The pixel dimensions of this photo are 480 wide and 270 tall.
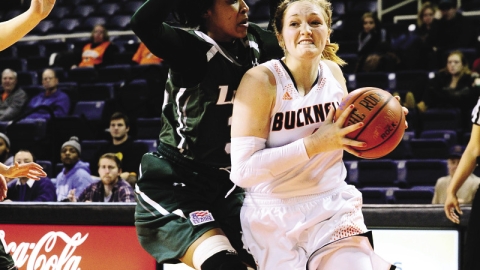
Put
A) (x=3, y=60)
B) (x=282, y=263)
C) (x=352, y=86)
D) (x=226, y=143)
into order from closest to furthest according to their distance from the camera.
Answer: (x=282, y=263)
(x=226, y=143)
(x=352, y=86)
(x=3, y=60)

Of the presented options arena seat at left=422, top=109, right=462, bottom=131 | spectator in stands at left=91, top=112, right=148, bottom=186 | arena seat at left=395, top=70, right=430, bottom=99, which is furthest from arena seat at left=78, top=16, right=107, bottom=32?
arena seat at left=422, top=109, right=462, bottom=131

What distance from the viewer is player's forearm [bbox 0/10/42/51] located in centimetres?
300

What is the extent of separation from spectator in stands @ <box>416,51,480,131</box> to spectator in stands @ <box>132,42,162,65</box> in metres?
4.05

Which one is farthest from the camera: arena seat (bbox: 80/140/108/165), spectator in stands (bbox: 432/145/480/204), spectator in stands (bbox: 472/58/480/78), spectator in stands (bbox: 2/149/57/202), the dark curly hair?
spectator in stands (bbox: 472/58/480/78)

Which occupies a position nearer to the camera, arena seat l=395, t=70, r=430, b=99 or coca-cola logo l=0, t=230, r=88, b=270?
coca-cola logo l=0, t=230, r=88, b=270

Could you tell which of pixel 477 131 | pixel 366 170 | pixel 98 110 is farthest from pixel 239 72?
pixel 98 110

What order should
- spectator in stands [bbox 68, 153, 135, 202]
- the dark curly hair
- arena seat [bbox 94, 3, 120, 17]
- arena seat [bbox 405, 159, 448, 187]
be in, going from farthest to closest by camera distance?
arena seat [bbox 94, 3, 120, 17], arena seat [bbox 405, 159, 448, 187], spectator in stands [bbox 68, 153, 135, 202], the dark curly hair

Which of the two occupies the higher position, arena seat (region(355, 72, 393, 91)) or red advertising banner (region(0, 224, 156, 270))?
arena seat (region(355, 72, 393, 91))

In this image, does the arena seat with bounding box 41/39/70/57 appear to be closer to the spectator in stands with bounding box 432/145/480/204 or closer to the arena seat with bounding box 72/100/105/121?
the arena seat with bounding box 72/100/105/121

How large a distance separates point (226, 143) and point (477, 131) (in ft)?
5.29

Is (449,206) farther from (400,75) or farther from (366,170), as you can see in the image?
(400,75)

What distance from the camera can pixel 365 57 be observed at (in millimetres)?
10250

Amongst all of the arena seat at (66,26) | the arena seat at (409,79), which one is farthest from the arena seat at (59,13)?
the arena seat at (409,79)

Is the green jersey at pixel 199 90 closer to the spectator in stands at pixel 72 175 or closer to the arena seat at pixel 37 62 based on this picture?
the spectator in stands at pixel 72 175
